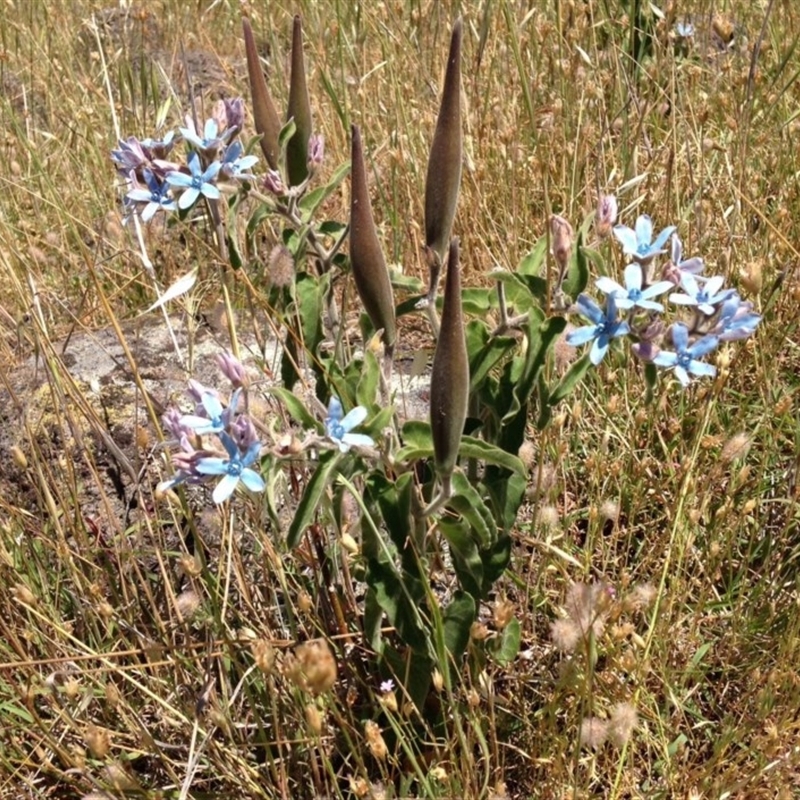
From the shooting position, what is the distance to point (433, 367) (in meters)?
1.12

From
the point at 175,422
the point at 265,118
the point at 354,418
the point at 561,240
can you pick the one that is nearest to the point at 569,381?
the point at 561,240

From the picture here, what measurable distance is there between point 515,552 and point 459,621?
52 cm

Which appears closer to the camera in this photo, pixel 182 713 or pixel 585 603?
pixel 585 603

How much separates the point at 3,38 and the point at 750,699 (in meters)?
3.39

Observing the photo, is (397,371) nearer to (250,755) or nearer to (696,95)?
(250,755)

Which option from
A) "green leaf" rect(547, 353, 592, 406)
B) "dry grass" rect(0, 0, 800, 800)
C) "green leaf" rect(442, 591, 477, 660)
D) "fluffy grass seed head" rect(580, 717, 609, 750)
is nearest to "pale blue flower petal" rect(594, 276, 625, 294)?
"green leaf" rect(547, 353, 592, 406)

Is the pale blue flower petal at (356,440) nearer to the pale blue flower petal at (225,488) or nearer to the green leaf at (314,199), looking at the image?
the pale blue flower petal at (225,488)

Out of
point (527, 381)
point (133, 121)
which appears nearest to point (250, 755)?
point (527, 381)

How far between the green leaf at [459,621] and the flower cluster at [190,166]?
0.67 m

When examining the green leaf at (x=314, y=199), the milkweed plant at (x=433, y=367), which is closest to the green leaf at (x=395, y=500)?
the milkweed plant at (x=433, y=367)

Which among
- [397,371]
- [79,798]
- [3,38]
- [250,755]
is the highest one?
[3,38]

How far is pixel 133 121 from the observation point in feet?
10.0

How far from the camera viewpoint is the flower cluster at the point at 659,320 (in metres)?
1.20

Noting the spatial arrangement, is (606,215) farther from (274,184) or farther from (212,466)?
(212,466)
